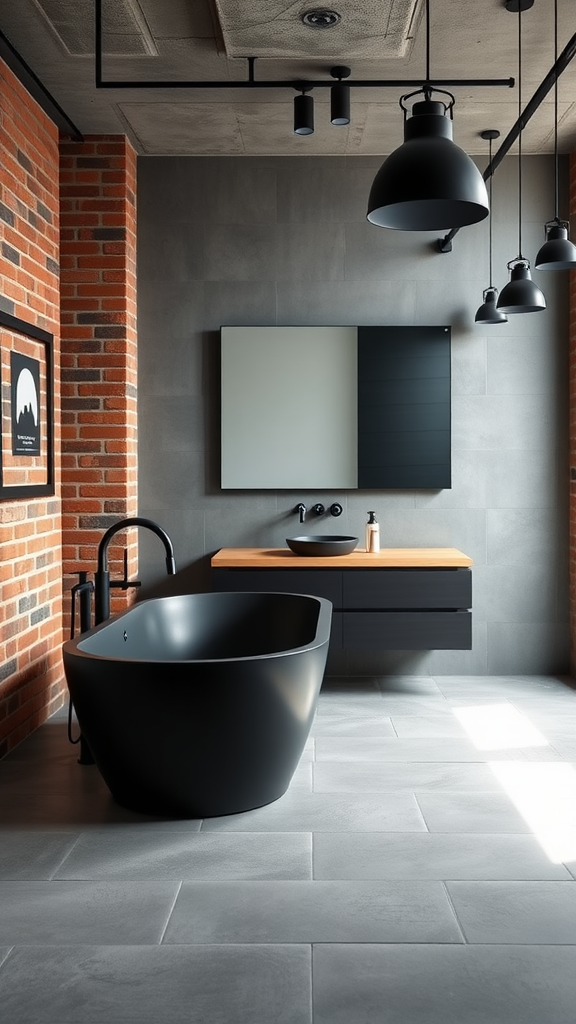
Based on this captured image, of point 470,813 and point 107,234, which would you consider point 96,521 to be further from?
point 470,813

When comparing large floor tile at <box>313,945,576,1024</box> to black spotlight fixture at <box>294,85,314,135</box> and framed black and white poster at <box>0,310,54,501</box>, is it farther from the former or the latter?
black spotlight fixture at <box>294,85,314,135</box>

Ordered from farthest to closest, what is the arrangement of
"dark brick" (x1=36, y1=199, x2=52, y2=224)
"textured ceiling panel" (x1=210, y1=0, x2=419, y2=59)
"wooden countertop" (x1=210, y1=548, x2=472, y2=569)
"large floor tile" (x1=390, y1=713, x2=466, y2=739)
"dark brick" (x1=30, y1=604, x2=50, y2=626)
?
1. "wooden countertop" (x1=210, y1=548, x2=472, y2=569)
2. "dark brick" (x1=36, y1=199, x2=52, y2=224)
3. "dark brick" (x1=30, y1=604, x2=50, y2=626)
4. "large floor tile" (x1=390, y1=713, x2=466, y2=739)
5. "textured ceiling panel" (x1=210, y1=0, x2=419, y2=59)

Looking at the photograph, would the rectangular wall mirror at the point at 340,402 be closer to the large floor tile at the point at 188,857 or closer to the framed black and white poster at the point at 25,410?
the framed black and white poster at the point at 25,410

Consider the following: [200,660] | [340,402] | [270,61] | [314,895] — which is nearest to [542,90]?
[270,61]

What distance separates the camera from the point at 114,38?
3.62 m

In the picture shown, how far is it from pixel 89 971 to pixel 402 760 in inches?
71.7

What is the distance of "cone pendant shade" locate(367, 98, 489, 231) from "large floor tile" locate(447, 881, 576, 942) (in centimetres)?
189

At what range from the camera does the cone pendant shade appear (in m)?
2.40

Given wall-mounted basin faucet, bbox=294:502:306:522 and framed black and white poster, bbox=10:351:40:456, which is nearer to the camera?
framed black and white poster, bbox=10:351:40:456

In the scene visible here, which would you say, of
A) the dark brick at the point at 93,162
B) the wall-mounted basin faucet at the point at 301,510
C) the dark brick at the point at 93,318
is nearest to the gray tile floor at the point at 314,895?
the wall-mounted basin faucet at the point at 301,510

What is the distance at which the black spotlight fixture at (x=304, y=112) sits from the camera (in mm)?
3916

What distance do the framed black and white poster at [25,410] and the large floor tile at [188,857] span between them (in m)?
1.52

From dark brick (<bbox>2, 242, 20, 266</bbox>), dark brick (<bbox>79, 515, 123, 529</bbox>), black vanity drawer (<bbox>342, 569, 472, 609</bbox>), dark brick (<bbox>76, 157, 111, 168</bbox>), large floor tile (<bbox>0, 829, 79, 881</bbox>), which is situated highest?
dark brick (<bbox>76, 157, 111, 168</bbox>)

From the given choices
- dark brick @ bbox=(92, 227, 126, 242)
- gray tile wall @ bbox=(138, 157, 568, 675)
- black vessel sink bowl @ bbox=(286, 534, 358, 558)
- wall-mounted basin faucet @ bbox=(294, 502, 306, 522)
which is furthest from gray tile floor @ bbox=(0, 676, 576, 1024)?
dark brick @ bbox=(92, 227, 126, 242)
